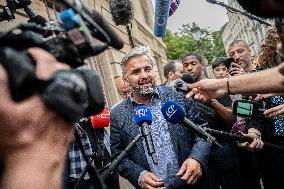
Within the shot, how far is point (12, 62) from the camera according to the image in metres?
0.87

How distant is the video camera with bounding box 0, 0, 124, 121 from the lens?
2.90ft

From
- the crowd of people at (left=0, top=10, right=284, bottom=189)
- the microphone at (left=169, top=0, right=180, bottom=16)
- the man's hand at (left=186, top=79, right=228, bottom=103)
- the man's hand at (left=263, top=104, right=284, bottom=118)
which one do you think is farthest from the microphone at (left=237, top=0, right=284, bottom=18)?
the microphone at (left=169, top=0, right=180, bottom=16)

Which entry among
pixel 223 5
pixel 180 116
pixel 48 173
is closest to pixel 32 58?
pixel 48 173

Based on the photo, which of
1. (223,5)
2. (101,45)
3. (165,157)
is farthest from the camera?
(223,5)

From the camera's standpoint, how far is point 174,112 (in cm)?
212

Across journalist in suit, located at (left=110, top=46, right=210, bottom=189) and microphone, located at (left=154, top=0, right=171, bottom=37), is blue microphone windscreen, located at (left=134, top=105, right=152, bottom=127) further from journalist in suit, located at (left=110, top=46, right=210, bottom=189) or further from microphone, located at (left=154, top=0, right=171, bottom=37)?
microphone, located at (left=154, top=0, right=171, bottom=37)

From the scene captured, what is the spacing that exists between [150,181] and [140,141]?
14.7 inches

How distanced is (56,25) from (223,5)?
3.38 metres

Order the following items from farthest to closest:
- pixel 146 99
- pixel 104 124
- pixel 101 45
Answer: pixel 104 124 < pixel 146 99 < pixel 101 45

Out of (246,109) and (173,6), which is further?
(173,6)

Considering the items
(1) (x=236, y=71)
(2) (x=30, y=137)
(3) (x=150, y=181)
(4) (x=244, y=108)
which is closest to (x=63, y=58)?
(2) (x=30, y=137)

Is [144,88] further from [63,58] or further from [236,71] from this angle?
[63,58]

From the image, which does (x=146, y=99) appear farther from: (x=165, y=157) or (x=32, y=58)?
(x=32, y=58)

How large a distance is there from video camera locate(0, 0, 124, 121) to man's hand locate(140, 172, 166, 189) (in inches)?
54.7
